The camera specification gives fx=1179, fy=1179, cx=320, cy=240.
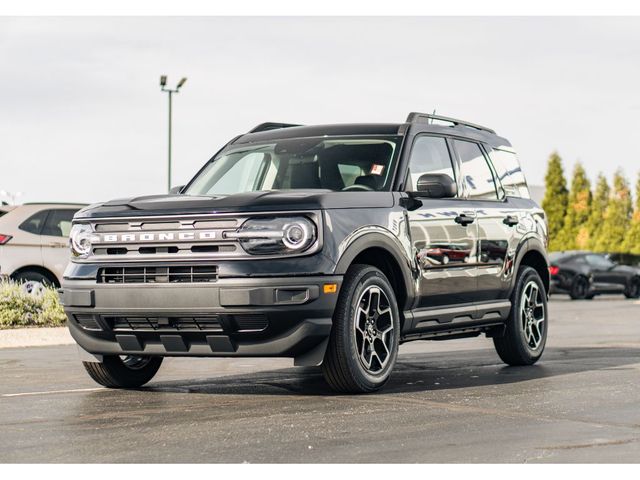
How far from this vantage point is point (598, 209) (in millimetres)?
66938

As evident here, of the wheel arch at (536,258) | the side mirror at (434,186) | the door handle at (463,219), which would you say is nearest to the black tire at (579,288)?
the wheel arch at (536,258)

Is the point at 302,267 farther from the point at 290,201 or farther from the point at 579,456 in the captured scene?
the point at 579,456

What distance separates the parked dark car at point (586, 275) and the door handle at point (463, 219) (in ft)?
73.9

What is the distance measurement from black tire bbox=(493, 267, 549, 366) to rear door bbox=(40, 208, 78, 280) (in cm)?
903

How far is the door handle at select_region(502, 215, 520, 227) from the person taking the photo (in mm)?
10319

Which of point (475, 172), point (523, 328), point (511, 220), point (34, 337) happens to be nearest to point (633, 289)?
point (34, 337)

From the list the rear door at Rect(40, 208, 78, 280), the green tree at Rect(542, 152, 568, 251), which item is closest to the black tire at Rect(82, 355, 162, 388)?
the rear door at Rect(40, 208, 78, 280)

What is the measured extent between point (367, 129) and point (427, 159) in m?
0.54

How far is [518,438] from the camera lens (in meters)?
6.29

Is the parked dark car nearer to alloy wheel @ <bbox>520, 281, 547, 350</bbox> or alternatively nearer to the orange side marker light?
alloy wheel @ <bbox>520, 281, 547, 350</bbox>

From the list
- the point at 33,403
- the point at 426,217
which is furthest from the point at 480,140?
the point at 33,403

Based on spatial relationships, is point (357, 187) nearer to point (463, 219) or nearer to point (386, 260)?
point (386, 260)

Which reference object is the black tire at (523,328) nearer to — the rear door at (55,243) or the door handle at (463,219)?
the door handle at (463,219)

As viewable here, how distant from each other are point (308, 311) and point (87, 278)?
1613mm
